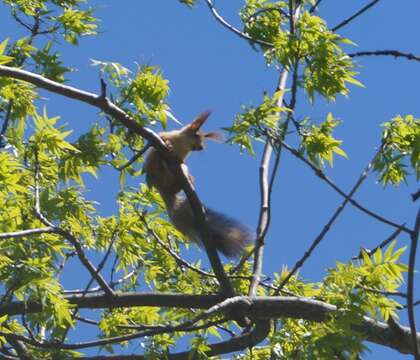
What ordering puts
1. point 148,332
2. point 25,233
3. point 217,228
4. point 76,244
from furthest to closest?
point 217,228
point 76,244
point 25,233
point 148,332

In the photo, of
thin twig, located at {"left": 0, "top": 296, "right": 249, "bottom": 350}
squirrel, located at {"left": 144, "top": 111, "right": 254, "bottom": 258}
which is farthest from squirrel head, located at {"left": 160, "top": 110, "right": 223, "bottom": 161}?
thin twig, located at {"left": 0, "top": 296, "right": 249, "bottom": 350}

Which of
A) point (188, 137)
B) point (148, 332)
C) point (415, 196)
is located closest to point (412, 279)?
point (415, 196)

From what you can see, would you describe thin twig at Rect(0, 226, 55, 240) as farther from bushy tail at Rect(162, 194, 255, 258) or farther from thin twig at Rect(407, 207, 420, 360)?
thin twig at Rect(407, 207, 420, 360)

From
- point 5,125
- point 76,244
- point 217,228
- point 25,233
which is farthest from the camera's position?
point 217,228

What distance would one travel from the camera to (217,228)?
7.55 meters

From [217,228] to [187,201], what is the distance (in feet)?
1.30

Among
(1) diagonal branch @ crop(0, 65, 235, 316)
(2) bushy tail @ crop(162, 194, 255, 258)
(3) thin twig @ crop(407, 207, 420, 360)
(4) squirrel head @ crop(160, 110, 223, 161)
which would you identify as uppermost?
(4) squirrel head @ crop(160, 110, 223, 161)

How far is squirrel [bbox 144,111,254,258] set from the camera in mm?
7498

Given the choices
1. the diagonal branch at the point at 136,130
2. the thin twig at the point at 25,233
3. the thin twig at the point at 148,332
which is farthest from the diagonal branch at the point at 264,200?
the thin twig at the point at 25,233

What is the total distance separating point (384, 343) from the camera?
5.74 meters

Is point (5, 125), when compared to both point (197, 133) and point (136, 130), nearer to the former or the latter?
point (136, 130)

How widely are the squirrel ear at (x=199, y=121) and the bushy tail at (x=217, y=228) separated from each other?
30.6 inches

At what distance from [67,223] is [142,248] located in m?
0.53

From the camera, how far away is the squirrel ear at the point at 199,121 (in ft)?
28.2
